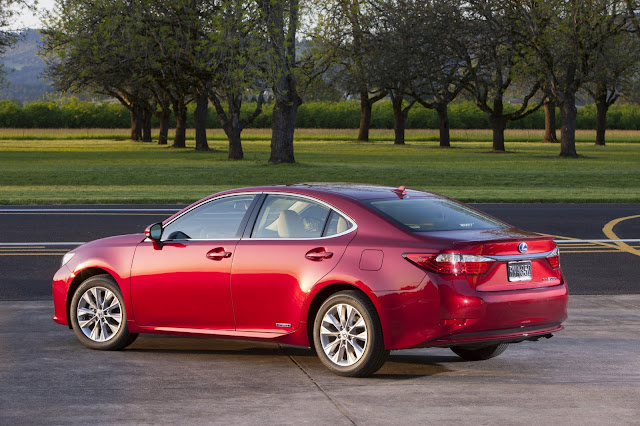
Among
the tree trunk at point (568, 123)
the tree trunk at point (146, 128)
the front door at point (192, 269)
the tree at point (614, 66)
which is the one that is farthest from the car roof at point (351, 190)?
the tree trunk at point (146, 128)

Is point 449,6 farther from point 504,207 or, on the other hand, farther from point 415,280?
point 415,280

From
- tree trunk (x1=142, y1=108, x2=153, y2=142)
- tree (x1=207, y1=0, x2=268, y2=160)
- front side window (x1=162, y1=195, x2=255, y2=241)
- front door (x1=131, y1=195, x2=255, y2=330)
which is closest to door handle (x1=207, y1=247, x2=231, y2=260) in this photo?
front door (x1=131, y1=195, x2=255, y2=330)

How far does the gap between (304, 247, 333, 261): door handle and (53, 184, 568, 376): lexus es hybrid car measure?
0.4 inches

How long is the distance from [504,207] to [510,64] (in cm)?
3401

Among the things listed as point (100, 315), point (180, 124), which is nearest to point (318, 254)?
point (100, 315)

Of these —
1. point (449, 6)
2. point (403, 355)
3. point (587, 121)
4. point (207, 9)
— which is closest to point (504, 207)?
point (403, 355)

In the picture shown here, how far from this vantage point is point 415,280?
751 centimetres

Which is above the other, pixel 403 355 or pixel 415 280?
pixel 415 280

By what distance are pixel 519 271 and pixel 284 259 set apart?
67.2 inches

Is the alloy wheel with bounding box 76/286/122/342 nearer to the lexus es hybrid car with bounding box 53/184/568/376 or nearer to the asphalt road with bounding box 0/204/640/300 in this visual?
the lexus es hybrid car with bounding box 53/184/568/376

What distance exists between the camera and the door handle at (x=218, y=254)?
8430mm

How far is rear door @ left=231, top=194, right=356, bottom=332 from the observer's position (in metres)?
7.98

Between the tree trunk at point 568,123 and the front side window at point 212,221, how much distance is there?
153 feet

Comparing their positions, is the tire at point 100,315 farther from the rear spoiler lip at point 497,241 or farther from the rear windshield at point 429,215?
the rear spoiler lip at point 497,241
